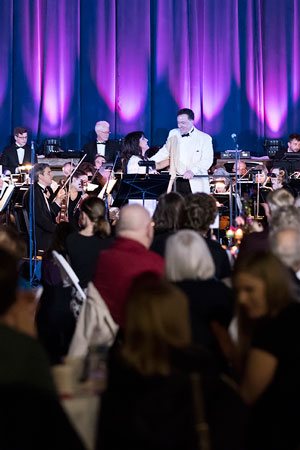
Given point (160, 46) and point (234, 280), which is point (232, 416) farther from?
point (160, 46)

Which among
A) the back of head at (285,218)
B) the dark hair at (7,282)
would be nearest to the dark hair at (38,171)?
the back of head at (285,218)

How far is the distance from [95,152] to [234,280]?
1061cm

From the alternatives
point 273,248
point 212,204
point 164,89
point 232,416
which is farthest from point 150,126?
point 232,416

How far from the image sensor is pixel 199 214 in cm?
577

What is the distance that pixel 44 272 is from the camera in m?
7.54

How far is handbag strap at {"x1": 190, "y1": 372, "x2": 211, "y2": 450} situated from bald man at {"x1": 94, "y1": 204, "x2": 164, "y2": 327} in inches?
71.5

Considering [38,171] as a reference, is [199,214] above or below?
below

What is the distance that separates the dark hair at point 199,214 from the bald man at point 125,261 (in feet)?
2.37

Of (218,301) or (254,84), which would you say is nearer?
(218,301)

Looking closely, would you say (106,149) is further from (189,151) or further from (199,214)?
(199,214)

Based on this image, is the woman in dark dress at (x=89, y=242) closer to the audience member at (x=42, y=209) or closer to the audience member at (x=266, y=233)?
the audience member at (x=266, y=233)

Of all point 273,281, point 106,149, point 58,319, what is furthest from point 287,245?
point 106,149

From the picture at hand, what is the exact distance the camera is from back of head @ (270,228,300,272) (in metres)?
4.39

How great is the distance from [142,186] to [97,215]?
4.08 m
